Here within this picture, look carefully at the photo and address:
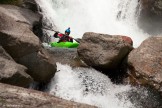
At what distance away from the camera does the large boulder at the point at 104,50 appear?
1047 cm

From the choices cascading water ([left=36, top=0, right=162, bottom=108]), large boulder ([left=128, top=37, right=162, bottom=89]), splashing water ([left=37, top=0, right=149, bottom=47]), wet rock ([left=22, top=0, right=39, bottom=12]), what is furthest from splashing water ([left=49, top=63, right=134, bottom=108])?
splashing water ([left=37, top=0, right=149, bottom=47])

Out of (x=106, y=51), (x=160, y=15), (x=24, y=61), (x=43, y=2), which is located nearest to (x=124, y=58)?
(x=106, y=51)

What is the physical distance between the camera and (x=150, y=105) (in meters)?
9.31

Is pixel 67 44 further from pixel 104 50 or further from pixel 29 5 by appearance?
pixel 104 50

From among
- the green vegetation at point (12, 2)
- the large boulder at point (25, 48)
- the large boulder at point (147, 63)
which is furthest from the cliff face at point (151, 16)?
the large boulder at point (25, 48)

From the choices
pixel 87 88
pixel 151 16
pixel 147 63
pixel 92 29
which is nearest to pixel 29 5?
pixel 87 88

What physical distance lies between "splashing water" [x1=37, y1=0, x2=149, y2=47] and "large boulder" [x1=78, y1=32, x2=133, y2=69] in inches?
443

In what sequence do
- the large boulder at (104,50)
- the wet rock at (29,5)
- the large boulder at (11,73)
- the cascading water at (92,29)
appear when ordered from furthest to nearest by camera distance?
the wet rock at (29,5), the large boulder at (104,50), the cascading water at (92,29), the large boulder at (11,73)

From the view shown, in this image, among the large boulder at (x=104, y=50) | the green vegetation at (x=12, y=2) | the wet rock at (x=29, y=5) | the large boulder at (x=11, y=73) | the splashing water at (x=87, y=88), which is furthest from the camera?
the wet rock at (x=29, y=5)

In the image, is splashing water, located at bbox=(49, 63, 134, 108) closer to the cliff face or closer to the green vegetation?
the green vegetation

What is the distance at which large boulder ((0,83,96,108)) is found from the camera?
13.8 feet

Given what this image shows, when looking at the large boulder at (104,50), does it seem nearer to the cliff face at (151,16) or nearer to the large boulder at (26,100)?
the large boulder at (26,100)

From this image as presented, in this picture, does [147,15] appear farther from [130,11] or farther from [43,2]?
[43,2]

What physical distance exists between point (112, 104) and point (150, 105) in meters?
1.19
